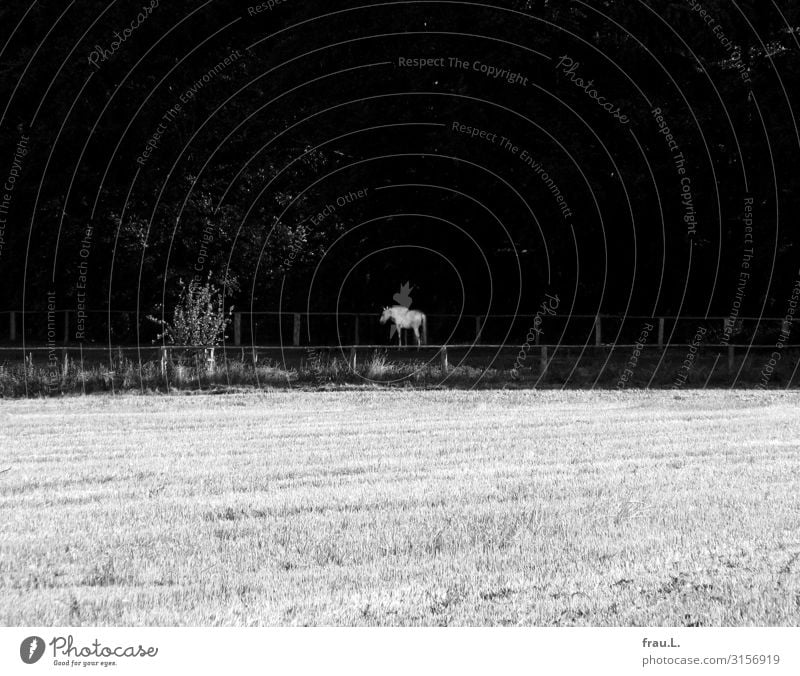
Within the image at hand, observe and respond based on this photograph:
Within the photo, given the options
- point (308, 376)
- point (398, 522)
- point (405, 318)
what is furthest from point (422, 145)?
point (398, 522)

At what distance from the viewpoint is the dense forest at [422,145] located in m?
28.1

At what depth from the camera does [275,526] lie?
873cm

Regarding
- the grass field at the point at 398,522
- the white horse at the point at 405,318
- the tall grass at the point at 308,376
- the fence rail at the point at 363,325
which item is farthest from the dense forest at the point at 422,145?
the grass field at the point at 398,522

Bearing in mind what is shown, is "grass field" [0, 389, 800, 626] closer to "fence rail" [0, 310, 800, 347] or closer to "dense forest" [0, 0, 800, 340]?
"dense forest" [0, 0, 800, 340]

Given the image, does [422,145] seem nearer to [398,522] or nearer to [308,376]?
[308,376]

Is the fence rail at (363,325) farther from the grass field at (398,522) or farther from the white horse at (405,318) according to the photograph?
the grass field at (398,522)

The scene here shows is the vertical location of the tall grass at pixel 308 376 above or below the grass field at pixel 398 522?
above

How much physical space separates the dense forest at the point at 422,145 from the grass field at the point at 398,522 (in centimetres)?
1406

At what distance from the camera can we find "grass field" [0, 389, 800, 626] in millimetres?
6754

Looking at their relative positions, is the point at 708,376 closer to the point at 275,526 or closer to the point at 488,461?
the point at 488,461

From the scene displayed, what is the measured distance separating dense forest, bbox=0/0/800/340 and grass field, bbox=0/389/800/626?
14056 millimetres

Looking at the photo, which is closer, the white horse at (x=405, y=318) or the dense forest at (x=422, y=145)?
the dense forest at (x=422, y=145)

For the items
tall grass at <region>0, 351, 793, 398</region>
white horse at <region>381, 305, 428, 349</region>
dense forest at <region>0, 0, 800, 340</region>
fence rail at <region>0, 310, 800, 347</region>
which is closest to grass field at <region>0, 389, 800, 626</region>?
tall grass at <region>0, 351, 793, 398</region>

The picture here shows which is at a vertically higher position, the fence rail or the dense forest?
the dense forest
